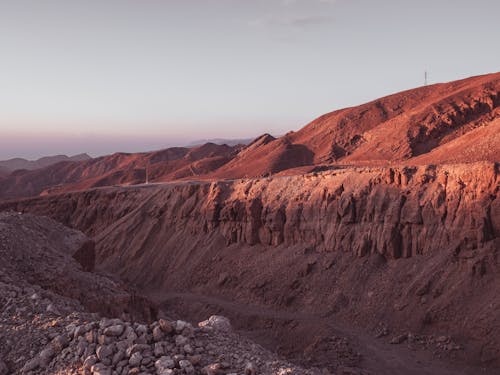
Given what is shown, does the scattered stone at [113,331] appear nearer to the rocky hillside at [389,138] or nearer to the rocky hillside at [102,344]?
the rocky hillside at [102,344]

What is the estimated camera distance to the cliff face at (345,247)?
18500 mm

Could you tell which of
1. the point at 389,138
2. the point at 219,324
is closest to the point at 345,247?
the point at 219,324

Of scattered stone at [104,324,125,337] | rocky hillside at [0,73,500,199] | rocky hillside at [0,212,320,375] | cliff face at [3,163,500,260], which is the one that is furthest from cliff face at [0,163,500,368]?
scattered stone at [104,324,125,337]

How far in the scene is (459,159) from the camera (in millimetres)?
29672

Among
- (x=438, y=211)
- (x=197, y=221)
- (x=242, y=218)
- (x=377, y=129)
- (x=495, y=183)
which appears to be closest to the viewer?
(x=495, y=183)

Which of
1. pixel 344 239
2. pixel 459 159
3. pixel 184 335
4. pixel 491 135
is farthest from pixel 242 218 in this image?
pixel 184 335

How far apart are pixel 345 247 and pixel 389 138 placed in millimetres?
26605

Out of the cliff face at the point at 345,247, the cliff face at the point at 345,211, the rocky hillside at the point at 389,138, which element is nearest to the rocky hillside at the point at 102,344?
the cliff face at the point at 345,247

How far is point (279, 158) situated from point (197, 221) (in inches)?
989

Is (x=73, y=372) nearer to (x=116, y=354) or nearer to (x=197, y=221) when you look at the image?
(x=116, y=354)

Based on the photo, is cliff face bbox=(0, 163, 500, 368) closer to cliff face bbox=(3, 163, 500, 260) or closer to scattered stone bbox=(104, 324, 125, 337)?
cliff face bbox=(3, 163, 500, 260)

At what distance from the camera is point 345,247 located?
23.4 m

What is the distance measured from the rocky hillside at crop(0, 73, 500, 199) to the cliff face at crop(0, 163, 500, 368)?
8.14 metres

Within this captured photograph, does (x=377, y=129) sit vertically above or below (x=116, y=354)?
above
